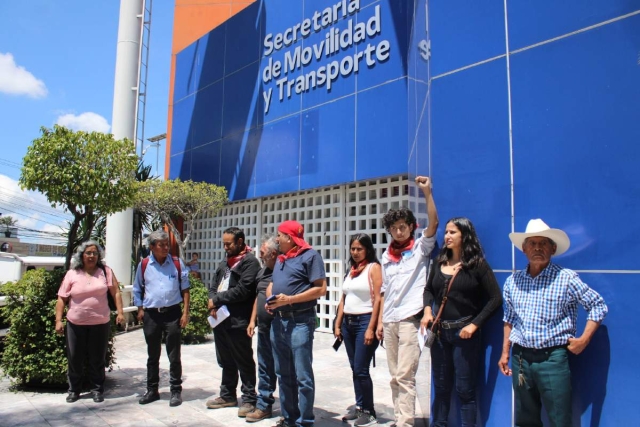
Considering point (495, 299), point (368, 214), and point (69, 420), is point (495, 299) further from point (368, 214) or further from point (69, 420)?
point (368, 214)

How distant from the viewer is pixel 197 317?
27.0ft

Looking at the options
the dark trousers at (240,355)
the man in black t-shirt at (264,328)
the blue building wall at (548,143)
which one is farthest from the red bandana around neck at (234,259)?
the blue building wall at (548,143)

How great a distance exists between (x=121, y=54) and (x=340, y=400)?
8.88m

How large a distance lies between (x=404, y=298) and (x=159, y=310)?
2455mm

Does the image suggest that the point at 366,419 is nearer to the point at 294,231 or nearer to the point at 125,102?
the point at 294,231

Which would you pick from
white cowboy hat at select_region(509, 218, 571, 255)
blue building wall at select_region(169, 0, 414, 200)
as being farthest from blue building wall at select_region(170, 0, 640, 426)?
blue building wall at select_region(169, 0, 414, 200)

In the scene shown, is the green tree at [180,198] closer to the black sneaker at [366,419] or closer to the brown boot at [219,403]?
the brown boot at [219,403]

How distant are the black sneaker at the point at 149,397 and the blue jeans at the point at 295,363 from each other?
65.6 inches

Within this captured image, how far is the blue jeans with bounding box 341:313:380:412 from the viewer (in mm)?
4223

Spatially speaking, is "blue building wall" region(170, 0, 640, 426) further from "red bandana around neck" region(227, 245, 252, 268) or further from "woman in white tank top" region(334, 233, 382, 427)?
"red bandana around neck" region(227, 245, 252, 268)

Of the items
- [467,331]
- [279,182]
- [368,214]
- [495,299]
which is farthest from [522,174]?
[279,182]

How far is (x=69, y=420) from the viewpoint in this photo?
176 inches

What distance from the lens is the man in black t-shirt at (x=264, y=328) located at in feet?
Result: 14.6

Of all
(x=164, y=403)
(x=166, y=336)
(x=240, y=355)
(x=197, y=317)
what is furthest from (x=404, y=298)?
(x=197, y=317)
